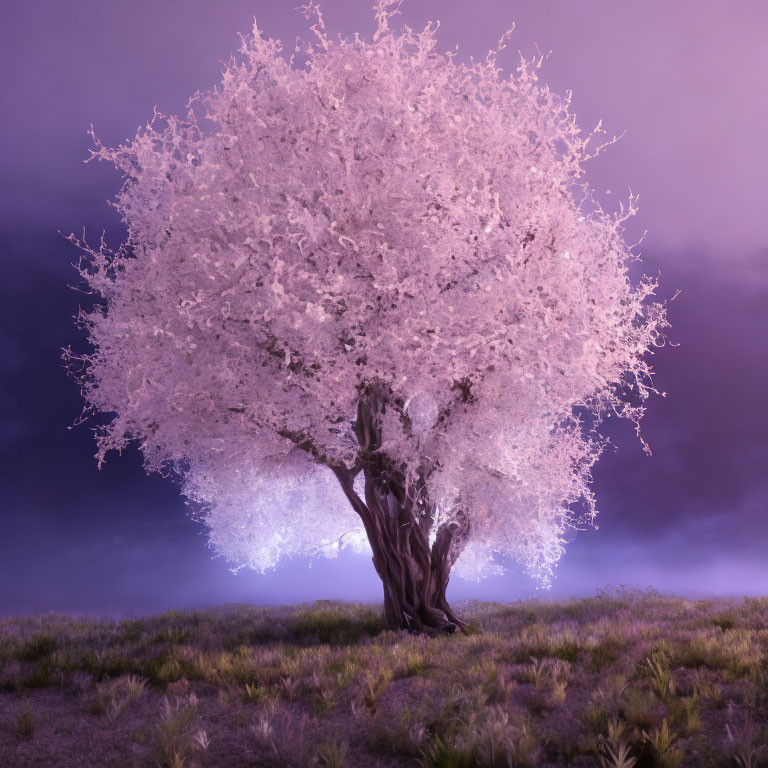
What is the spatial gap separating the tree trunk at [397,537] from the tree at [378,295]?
0.19 feet

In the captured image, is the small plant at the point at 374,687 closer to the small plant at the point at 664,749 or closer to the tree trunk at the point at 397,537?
the small plant at the point at 664,749

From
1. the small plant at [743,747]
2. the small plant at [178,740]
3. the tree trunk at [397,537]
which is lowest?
the small plant at [743,747]

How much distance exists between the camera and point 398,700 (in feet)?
29.9

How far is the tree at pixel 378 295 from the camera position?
13.1m

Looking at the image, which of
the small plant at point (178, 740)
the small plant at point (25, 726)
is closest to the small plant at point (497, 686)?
the small plant at point (178, 740)

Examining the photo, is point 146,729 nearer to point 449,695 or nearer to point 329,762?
point 329,762

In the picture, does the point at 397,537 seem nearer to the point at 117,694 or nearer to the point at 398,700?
the point at 398,700

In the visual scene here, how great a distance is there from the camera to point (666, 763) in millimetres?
6566

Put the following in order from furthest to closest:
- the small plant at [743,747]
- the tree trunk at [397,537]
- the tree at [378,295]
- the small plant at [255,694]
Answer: the tree trunk at [397,537]
the tree at [378,295]
the small plant at [255,694]
the small plant at [743,747]

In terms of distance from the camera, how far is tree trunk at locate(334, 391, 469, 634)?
16.2m

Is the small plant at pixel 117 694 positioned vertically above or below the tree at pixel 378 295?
below

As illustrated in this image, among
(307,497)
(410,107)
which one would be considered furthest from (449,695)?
(307,497)

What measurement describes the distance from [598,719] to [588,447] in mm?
11186

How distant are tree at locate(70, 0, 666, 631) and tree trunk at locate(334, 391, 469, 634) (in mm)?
57
